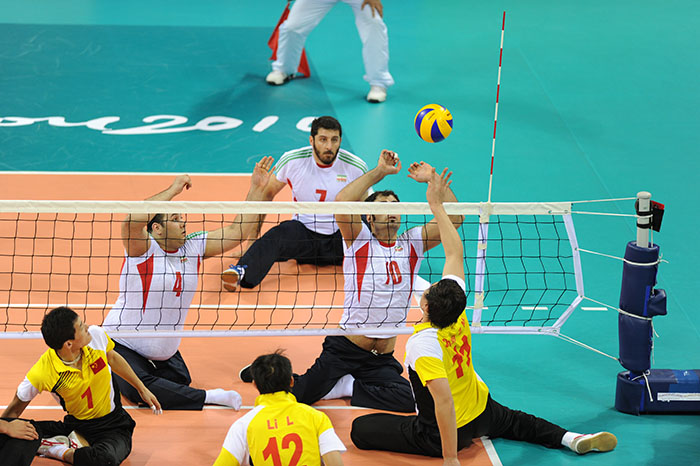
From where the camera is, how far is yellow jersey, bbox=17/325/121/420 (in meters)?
5.75

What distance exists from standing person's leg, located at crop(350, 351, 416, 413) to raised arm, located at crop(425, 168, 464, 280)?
1116 mm

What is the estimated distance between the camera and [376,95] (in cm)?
1391

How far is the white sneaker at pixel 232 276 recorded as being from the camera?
29.1 ft

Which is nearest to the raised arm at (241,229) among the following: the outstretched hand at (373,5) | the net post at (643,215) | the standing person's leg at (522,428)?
the standing person's leg at (522,428)

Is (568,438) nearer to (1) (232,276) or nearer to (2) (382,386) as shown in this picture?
(2) (382,386)

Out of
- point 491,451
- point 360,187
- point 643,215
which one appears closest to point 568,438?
point 491,451

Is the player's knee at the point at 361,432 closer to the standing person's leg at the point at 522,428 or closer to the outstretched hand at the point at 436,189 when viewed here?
the standing person's leg at the point at 522,428

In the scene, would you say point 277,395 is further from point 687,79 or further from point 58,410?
point 687,79

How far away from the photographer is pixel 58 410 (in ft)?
22.6

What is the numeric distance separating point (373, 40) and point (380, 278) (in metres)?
7.47

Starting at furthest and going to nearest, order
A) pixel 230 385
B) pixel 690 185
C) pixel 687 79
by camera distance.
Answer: pixel 687 79
pixel 690 185
pixel 230 385

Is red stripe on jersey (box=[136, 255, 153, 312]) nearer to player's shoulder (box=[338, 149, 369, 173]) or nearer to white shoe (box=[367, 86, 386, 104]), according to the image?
player's shoulder (box=[338, 149, 369, 173])

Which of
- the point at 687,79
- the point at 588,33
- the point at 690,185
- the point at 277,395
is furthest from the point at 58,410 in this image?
the point at 588,33

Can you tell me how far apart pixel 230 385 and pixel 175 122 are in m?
6.99
